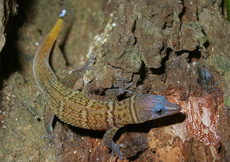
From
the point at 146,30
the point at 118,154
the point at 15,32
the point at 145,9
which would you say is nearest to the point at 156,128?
the point at 118,154

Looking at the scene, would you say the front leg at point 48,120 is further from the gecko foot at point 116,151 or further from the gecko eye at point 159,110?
the gecko eye at point 159,110

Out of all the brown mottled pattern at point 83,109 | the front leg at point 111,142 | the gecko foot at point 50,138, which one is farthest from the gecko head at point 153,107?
the gecko foot at point 50,138

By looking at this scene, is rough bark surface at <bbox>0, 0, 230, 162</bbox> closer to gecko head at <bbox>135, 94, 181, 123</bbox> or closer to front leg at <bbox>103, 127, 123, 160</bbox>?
front leg at <bbox>103, 127, 123, 160</bbox>

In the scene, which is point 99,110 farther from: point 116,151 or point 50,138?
point 50,138

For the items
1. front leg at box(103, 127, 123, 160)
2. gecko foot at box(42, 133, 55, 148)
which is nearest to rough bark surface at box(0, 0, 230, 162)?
gecko foot at box(42, 133, 55, 148)

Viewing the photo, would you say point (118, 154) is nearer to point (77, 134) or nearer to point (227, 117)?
point (77, 134)

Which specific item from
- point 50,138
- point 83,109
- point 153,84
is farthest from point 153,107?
point 50,138

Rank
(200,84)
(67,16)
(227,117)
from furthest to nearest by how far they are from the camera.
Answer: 1. (67,16)
2. (200,84)
3. (227,117)
